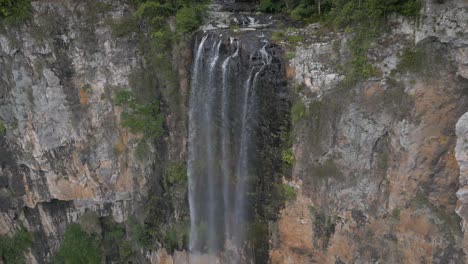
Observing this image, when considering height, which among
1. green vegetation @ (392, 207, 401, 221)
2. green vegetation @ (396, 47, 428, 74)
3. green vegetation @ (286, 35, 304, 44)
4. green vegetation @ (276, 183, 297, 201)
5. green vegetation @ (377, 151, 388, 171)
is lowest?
green vegetation @ (276, 183, 297, 201)

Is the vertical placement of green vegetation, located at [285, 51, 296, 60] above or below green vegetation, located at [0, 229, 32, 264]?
above

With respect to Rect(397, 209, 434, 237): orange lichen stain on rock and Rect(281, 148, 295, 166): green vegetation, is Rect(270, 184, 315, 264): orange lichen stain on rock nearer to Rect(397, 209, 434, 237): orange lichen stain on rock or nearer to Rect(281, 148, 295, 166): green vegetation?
Rect(281, 148, 295, 166): green vegetation

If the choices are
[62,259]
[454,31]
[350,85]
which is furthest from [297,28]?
[62,259]

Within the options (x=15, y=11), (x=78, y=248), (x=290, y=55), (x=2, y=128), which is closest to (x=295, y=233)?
(x=290, y=55)

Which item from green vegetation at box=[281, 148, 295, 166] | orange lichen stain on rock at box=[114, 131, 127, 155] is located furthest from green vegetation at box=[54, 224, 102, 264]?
green vegetation at box=[281, 148, 295, 166]

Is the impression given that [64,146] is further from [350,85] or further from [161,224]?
[350,85]

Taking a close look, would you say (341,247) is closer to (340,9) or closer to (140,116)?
(340,9)

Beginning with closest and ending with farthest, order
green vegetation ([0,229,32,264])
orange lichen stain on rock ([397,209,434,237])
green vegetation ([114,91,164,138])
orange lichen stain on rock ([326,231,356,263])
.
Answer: orange lichen stain on rock ([397,209,434,237]) < orange lichen stain on rock ([326,231,356,263]) < green vegetation ([114,91,164,138]) < green vegetation ([0,229,32,264])
